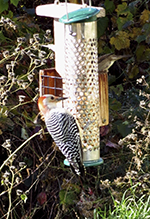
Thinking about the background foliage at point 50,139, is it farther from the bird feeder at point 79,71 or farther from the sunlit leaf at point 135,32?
the bird feeder at point 79,71

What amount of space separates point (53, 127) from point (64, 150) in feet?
0.61

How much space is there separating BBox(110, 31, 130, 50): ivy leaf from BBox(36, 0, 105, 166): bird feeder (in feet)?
4.24

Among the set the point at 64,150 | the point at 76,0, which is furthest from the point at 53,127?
the point at 76,0

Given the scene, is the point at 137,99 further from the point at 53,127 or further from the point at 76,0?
the point at 53,127

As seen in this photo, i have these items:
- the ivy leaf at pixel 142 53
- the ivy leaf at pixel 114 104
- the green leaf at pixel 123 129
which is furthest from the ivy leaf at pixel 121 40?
the green leaf at pixel 123 129

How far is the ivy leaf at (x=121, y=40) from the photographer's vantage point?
4.42 metres

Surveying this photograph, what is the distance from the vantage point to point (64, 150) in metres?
3.16

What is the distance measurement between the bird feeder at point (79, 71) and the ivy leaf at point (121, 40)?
1.29m

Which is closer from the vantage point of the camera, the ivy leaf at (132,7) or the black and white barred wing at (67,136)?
the black and white barred wing at (67,136)

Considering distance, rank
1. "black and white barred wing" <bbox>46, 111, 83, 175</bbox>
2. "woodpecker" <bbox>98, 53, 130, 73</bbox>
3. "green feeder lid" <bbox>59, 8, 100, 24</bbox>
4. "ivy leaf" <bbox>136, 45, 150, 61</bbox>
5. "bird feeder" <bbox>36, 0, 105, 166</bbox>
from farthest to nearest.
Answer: "ivy leaf" <bbox>136, 45, 150, 61</bbox> < "woodpecker" <bbox>98, 53, 130, 73</bbox> < "black and white barred wing" <bbox>46, 111, 83, 175</bbox> < "bird feeder" <bbox>36, 0, 105, 166</bbox> < "green feeder lid" <bbox>59, 8, 100, 24</bbox>

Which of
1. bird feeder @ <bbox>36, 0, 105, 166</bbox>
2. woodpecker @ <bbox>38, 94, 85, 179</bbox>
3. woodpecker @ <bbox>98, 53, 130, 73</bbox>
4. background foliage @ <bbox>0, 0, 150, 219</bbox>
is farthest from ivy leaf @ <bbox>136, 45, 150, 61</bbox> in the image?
woodpecker @ <bbox>38, 94, 85, 179</bbox>

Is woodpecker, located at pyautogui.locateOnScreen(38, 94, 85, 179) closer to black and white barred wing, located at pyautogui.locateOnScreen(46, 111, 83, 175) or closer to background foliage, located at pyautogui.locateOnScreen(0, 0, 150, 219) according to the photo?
black and white barred wing, located at pyautogui.locateOnScreen(46, 111, 83, 175)

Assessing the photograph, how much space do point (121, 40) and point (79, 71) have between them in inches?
59.8

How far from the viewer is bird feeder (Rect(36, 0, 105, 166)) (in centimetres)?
293
